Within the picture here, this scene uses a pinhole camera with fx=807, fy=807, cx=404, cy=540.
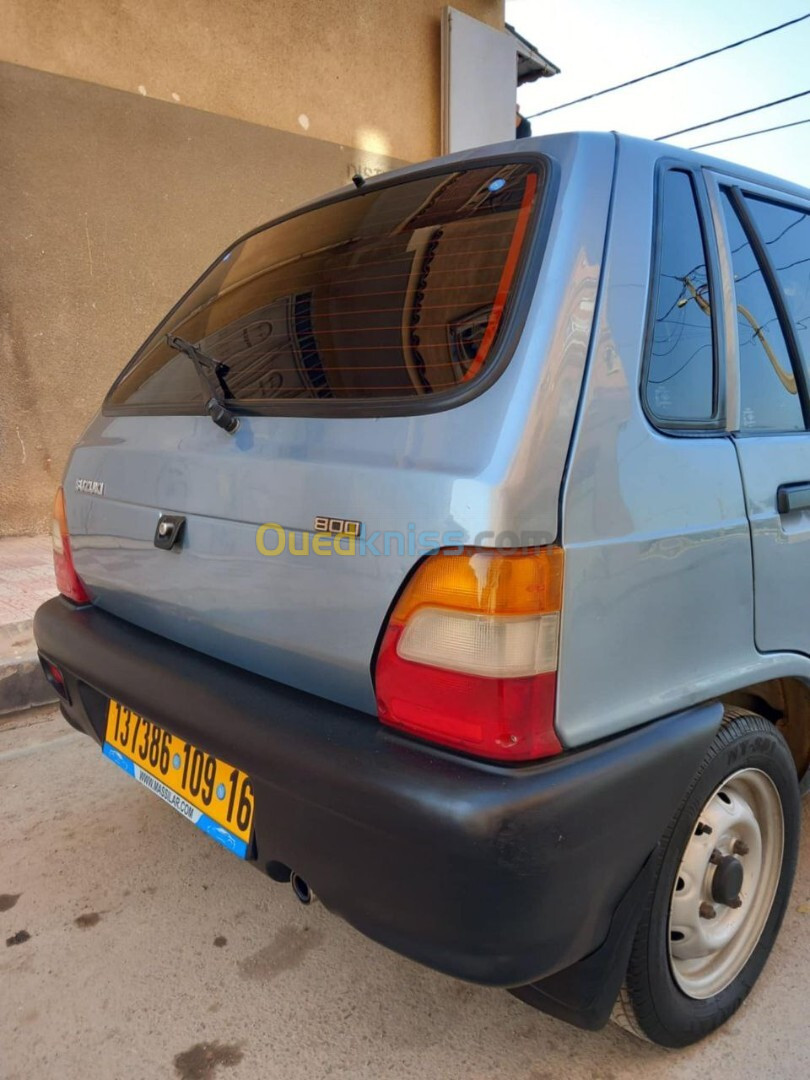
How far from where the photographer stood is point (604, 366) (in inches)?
55.2

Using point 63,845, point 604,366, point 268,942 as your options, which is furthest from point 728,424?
point 63,845

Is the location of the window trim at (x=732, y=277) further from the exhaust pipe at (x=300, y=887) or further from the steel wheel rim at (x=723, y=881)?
the exhaust pipe at (x=300, y=887)

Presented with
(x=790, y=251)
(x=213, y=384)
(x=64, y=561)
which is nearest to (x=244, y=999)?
(x=64, y=561)

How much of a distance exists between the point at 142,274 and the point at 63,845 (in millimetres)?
4521

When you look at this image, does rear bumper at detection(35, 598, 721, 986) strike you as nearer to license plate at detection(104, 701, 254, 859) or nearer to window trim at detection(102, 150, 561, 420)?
license plate at detection(104, 701, 254, 859)

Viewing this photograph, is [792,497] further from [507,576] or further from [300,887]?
[300,887]

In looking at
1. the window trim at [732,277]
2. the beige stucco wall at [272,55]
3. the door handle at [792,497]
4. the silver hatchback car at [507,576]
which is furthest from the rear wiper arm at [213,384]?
the beige stucco wall at [272,55]

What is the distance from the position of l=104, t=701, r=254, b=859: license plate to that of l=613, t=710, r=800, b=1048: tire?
2.57 ft

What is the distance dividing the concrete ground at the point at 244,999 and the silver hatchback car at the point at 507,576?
6.3 inches

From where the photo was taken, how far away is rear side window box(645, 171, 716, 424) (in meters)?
1.52

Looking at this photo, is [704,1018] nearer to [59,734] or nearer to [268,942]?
[268,942]

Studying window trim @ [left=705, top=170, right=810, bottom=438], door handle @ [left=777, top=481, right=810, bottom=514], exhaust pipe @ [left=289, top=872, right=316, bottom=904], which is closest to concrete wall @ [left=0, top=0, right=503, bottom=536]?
exhaust pipe @ [left=289, top=872, right=316, bottom=904]

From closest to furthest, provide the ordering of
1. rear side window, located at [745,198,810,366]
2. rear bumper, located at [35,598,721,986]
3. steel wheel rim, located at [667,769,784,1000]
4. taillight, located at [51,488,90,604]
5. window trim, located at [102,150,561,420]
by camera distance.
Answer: rear bumper, located at [35,598,721,986] < window trim, located at [102,150,561,420] < steel wheel rim, located at [667,769,784,1000] < rear side window, located at [745,198,810,366] < taillight, located at [51,488,90,604]

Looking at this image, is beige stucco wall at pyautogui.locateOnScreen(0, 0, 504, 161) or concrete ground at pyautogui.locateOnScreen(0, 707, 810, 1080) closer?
concrete ground at pyautogui.locateOnScreen(0, 707, 810, 1080)
